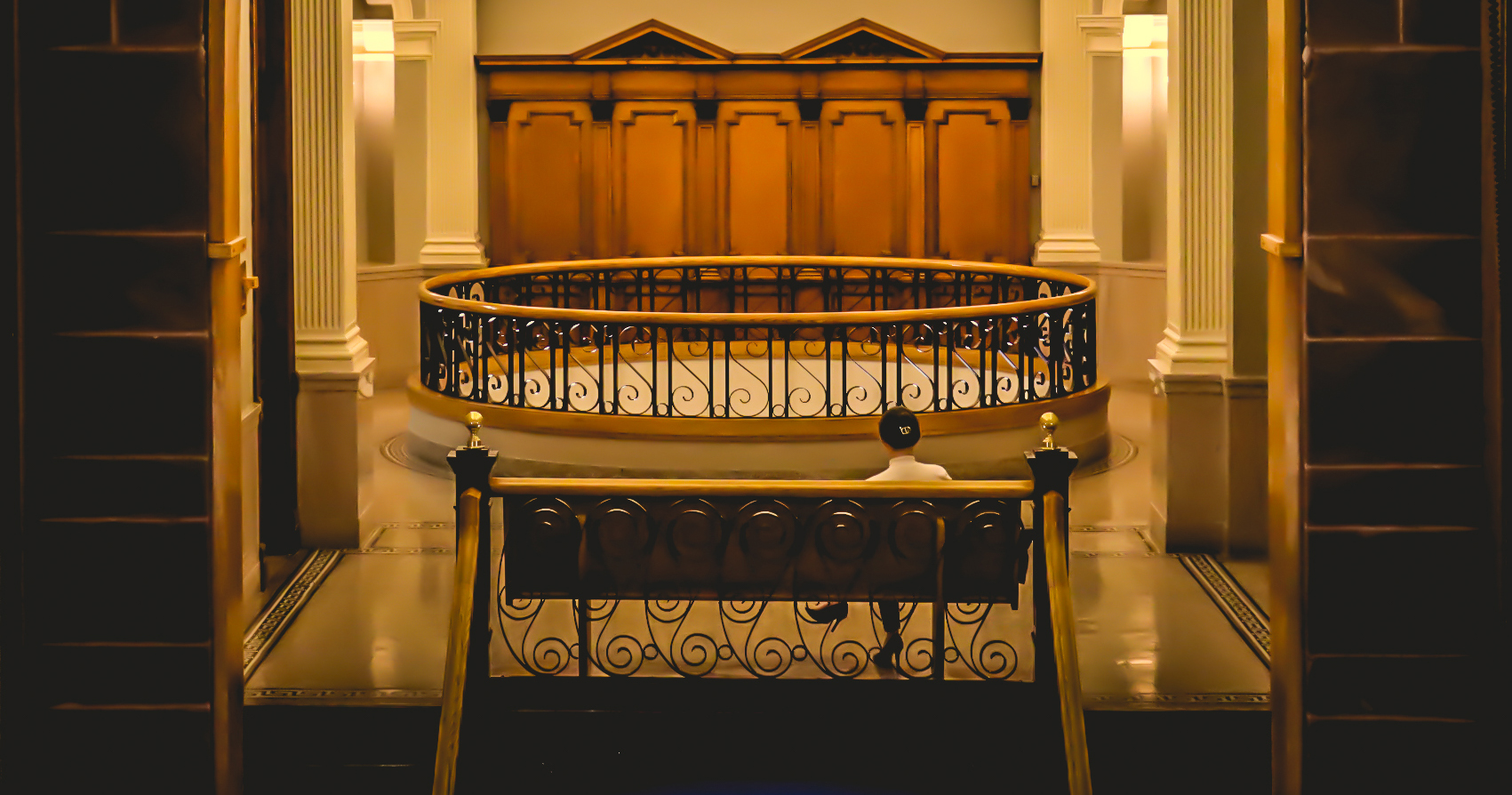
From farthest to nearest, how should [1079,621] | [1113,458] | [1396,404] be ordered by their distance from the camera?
1. [1113,458]
2. [1079,621]
3. [1396,404]

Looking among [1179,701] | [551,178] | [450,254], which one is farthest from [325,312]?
[551,178]

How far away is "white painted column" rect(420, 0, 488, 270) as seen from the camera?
12805mm

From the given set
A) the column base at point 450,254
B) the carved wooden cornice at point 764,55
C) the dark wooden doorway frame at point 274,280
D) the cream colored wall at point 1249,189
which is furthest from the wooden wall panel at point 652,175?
the cream colored wall at point 1249,189

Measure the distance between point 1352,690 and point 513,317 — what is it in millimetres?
5747

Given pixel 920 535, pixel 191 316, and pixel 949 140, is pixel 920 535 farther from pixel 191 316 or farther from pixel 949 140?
pixel 949 140

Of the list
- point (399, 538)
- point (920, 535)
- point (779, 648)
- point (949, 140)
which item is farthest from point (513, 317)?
point (949, 140)

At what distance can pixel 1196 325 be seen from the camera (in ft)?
23.4

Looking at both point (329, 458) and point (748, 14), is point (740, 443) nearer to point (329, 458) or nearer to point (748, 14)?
point (329, 458)

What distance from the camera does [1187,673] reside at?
17.8 feet

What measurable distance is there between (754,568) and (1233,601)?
247cm

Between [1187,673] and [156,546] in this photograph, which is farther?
[1187,673]

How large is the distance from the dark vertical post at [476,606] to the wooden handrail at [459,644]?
0.02m

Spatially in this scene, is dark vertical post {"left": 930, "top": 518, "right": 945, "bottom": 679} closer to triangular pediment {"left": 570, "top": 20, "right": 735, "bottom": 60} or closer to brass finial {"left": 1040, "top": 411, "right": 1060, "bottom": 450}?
brass finial {"left": 1040, "top": 411, "right": 1060, "bottom": 450}

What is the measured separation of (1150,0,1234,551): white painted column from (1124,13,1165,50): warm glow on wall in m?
6.03
